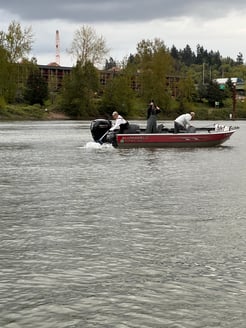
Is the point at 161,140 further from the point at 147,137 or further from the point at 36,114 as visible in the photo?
the point at 36,114

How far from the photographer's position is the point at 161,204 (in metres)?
12.0

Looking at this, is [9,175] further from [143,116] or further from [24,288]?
[143,116]

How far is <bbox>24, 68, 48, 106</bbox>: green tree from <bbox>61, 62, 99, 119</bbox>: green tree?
375cm

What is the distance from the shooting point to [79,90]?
95.9 m

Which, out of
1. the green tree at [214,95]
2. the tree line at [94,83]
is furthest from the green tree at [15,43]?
the green tree at [214,95]

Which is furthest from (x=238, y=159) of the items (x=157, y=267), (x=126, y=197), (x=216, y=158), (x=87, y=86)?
(x=87, y=86)

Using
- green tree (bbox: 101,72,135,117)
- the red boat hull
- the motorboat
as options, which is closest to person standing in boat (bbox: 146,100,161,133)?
the motorboat

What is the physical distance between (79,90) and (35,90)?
7.45 meters

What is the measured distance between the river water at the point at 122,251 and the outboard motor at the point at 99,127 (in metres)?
12.8

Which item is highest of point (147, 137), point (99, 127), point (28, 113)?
point (99, 127)

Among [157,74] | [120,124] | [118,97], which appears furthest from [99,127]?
[157,74]

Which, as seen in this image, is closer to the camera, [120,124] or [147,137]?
[120,124]

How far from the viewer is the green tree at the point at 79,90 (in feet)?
313

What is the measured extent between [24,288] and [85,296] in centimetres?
71
